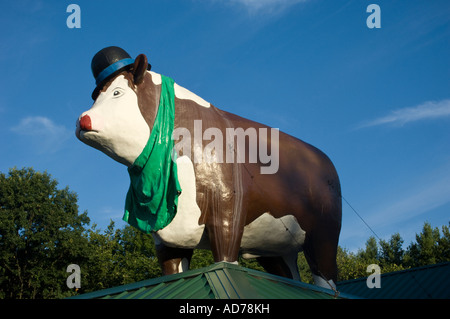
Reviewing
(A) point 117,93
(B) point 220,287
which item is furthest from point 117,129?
(B) point 220,287

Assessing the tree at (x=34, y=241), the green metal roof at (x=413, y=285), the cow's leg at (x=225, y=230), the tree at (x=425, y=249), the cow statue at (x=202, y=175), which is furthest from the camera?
the tree at (x=425, y=249)

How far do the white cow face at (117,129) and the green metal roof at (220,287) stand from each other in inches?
73.6

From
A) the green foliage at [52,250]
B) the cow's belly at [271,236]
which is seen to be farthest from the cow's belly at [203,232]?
the green foliage at [52,250]

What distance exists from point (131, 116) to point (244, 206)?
6.50 feet

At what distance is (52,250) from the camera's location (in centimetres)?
2264

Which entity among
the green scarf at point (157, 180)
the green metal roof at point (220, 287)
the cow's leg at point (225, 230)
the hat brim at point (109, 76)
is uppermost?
the hat brim at point (109, 76)

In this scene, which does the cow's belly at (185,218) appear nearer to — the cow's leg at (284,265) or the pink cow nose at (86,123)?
the pink cow nose at (86,123)

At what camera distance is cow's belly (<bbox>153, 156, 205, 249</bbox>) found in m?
6.42

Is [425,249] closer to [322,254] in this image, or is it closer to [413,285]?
[413,285]

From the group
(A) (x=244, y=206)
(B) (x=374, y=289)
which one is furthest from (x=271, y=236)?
(B) (x=374, y=289)

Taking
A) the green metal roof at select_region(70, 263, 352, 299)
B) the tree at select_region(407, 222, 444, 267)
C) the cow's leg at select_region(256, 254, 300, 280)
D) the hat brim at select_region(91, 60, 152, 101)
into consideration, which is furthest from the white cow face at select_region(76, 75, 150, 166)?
the tree at select_region(407, 222, 444, 267)

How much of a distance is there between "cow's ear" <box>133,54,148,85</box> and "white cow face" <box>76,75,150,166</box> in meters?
0.33

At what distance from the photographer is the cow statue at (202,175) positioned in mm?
6477
